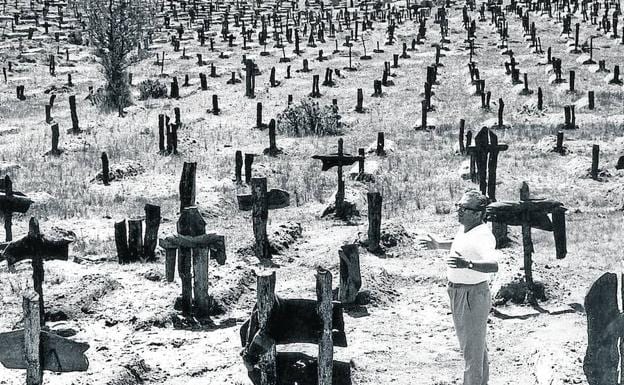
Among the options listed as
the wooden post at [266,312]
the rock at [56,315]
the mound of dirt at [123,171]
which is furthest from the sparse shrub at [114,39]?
the wooden post at [266,312]

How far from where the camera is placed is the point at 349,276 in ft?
40.1

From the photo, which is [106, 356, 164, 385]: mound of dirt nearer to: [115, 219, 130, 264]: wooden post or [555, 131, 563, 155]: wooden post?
[115, 219, 130, 264]: wooden post

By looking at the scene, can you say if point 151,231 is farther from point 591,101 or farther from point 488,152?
point 591,101

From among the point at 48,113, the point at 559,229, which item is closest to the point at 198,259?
the point at 559,229

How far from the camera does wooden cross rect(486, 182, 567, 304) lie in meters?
11.7

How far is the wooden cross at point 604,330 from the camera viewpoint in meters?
7.80

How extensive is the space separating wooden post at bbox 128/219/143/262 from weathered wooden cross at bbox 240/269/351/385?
6.91 meters

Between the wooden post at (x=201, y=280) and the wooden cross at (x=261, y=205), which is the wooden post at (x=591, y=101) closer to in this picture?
the wooden cross at (x=261, y=205)

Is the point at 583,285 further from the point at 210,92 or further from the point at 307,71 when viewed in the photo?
the point at 307,71

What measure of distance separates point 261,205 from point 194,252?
3.23 m

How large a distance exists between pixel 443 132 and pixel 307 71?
16382 millimetres

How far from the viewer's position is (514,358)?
997cm

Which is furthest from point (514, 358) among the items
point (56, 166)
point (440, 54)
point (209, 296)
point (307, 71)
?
point (440, 54)

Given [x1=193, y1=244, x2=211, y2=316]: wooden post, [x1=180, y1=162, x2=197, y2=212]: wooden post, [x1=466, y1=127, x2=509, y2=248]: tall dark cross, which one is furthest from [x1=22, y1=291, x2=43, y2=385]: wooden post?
[x1=466, y1=127, x2=509, y2=248]: tall dark cross
